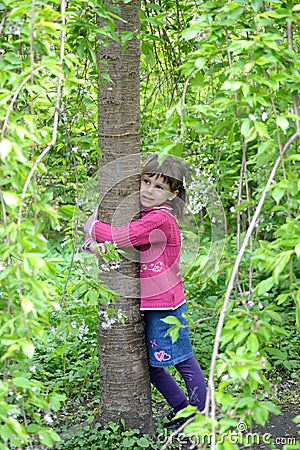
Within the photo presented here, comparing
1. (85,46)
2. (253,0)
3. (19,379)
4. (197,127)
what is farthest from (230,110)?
(19,379)

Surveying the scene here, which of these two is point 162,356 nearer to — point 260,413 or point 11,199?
point 260,413

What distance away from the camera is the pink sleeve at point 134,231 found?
2490mm

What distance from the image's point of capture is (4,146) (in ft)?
4.75

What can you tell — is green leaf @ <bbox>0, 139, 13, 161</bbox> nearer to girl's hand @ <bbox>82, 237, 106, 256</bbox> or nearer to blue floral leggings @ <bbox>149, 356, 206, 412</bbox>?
girl's hand @ <bbox>82, 237, 106, 256</bbox>

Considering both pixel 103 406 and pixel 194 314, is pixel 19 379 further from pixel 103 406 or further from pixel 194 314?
pixel 194 314

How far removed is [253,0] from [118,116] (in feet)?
2.93

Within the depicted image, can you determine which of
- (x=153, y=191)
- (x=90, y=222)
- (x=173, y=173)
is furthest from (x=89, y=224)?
(x=173, y=173)

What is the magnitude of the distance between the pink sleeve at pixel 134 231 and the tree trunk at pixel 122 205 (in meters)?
0.06

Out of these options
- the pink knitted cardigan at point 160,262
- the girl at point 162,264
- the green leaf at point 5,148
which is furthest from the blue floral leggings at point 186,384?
the green leaf at point 5,148

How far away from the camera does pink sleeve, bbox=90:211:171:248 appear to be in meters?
2.49

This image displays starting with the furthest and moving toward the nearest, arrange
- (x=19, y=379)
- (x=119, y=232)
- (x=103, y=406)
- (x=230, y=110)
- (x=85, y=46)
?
(x=103, y=406) < (x=119, y=232) < (x=85, y=46) < (x=230, y=110) < (x=19, y=379)

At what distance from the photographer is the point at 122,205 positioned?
2.56 meters

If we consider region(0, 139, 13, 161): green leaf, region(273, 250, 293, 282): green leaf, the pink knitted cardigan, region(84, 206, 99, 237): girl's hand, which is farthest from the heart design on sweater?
region(0, 139, 13, 161): green leaf

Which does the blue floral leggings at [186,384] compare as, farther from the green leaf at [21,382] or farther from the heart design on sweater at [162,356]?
the green leaf at [21,382]
